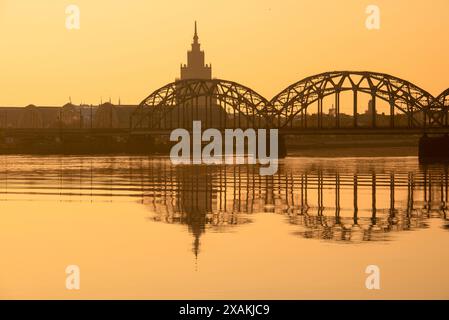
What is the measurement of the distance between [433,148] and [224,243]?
116900 mm

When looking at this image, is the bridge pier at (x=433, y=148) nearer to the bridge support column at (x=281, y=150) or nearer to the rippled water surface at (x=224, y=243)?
the bridge support column at (x=281, y=150)

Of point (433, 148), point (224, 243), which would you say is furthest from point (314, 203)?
point (433, 148)

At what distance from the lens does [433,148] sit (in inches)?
5728

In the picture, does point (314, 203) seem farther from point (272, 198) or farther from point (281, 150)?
point (281, 150)

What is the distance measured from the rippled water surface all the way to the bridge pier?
278ft

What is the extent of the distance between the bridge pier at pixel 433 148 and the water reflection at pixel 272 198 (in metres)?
63.9

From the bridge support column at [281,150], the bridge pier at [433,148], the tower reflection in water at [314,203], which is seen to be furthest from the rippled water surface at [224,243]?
the bridge support column at [281,150]

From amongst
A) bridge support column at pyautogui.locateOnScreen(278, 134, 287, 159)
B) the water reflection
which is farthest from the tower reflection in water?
bridge support column at pyautogui.locateOnScreen(278, 134, 287, 159)

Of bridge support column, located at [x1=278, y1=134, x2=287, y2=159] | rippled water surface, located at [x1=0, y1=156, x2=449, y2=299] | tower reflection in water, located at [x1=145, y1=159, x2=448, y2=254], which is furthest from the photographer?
bridge support column, located at [x1=278, y1=134, x2=287, y2=159]

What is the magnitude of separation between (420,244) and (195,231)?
25.8 feet

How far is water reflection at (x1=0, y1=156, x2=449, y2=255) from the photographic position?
37.7m

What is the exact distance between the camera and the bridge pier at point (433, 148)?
14112 cm

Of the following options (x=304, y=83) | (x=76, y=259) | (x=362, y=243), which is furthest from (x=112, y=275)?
Answer: (x=304, y=83)

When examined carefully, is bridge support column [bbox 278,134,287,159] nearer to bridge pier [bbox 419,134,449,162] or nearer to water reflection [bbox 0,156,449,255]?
bridge pier [bbox 419,134,449,162]
